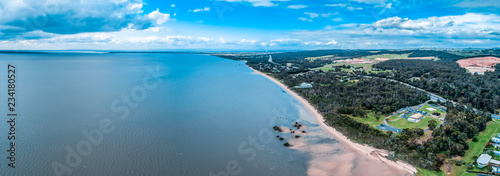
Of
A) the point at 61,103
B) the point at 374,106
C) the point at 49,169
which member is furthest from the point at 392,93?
the point at 61,103

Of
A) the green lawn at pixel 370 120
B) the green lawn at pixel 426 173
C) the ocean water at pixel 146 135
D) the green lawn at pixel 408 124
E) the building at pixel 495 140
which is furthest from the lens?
the green lawn at pixel 370 120

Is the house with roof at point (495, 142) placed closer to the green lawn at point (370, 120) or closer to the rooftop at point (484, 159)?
the rooftop at point (484, 159)

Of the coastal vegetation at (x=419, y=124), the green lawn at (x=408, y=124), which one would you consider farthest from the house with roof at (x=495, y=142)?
the green lawn at (x=408, y=124)

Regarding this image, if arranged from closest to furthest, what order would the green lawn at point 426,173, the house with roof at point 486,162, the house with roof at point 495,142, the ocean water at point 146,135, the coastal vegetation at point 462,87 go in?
1. the green lawn at point 426,173
2. the house with roof at point 486,162
3. the ocean water at point 146,135
4. the house with roof at point 495,142
5. the coastal vegetation at point 462,87

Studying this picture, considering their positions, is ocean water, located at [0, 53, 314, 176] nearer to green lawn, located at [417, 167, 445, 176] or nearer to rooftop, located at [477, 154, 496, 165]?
green lawn, located at [417, 167, 445, 176]

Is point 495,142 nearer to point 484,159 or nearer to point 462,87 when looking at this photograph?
point 484,159

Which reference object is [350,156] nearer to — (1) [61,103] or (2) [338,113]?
(2) [338,113]
